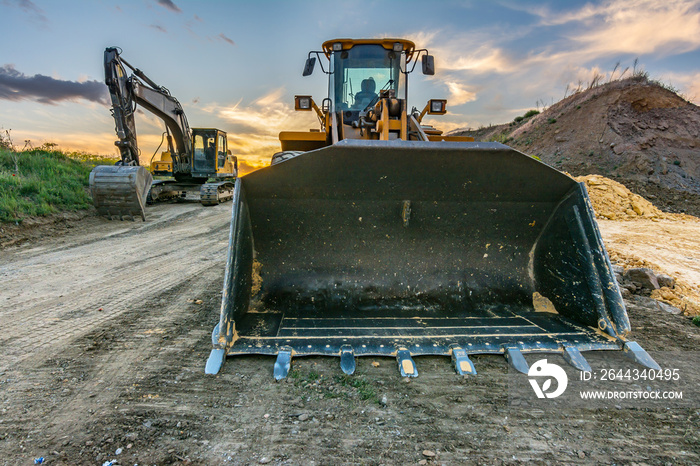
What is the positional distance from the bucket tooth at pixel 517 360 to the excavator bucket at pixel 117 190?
8.39 metres

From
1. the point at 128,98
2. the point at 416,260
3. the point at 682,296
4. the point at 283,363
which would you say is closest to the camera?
the point at 283,363

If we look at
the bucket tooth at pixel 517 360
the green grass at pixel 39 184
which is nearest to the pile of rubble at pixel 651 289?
the bucket tooth at pixel 517 360

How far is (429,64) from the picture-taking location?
4781 mm

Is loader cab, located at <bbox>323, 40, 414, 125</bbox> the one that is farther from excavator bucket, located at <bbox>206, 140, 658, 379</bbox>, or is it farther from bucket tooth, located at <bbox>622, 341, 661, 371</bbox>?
bucket tooth, located at <bbox>622, 341, 661, 371</bbox>

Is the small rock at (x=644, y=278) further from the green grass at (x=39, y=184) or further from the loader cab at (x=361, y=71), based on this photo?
the green grass at (x=39, y=184)

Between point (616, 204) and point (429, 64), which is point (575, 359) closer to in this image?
point (429, 64)

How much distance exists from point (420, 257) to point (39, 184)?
31.0 ft

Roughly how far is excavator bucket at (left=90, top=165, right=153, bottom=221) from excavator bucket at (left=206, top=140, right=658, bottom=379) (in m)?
6.84

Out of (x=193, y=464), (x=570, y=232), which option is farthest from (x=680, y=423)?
(x=193, y=464)

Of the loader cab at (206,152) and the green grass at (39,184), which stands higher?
the loader cab at (206,152)

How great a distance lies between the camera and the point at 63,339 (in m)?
2.46

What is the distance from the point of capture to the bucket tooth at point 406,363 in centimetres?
191

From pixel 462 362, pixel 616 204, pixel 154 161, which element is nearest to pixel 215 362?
pixel 462 362

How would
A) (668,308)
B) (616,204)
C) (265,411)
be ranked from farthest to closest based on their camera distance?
(616,204), (668,308), (265,411)
